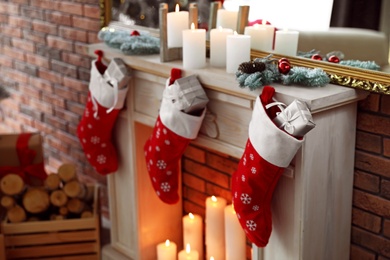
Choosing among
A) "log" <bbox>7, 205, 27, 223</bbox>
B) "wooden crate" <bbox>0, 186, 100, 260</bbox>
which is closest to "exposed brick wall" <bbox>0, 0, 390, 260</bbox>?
"wooden crate" <bbox>0, 186, 100, 260</bbox>

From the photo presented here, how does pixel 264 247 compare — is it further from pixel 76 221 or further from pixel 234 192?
pixel 76 221

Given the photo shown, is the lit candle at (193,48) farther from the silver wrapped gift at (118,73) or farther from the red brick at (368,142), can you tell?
the red brick at (368,142)

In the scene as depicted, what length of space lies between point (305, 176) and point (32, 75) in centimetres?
223

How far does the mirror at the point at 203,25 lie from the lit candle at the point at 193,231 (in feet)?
2.63

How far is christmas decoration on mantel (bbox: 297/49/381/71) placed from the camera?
6.39 ft

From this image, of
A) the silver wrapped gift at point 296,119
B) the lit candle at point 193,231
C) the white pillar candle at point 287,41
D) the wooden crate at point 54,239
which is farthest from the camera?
the wooden crate at point 54,239

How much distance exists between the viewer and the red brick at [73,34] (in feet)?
10.3

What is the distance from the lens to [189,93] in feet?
6.98

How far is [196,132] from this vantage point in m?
2.23

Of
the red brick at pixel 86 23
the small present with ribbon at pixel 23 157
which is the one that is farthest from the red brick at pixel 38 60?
the small present with ribbon at pixel 23 157

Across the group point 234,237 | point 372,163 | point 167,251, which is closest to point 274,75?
point 372,163

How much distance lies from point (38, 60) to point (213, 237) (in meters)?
1.60

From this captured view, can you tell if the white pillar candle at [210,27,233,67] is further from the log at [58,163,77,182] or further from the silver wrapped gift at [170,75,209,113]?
the log at [58,163,77,182]

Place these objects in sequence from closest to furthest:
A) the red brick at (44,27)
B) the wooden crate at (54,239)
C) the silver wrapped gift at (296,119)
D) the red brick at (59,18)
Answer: the silver wrapped gift at (296,119) < the wooden crate at (54,239) < the red brick at (59,18) < the red brick at (44,27)
